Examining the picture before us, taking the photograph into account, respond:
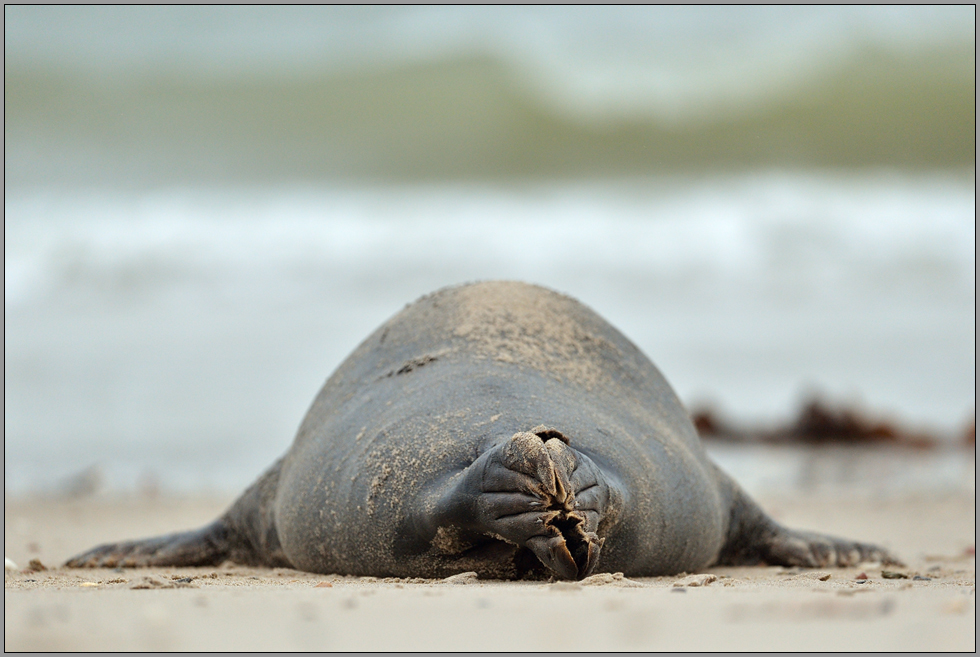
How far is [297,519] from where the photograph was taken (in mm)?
3438

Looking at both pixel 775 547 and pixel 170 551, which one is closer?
pixel 775 547

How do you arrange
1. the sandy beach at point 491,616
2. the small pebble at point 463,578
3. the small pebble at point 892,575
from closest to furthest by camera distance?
the sandy beach at point 491,616 < the small pebble at point 463,578 < the small pebble at point 892,575

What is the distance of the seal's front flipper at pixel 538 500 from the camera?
8.41 feet

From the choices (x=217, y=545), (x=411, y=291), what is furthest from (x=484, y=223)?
(x=217, y=545)

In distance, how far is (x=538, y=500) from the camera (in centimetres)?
256

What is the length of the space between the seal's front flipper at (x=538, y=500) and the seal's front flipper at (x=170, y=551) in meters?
1.91

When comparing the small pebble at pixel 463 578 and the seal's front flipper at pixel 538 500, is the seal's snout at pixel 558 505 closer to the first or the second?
the seal's front flipper at pixel 538 500

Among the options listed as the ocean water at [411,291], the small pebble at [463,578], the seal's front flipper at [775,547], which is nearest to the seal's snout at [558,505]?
the small pebble at [463,578]

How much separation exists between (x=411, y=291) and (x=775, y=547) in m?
7.63

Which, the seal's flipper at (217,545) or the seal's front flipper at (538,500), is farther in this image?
the seal's flipper at (217,545)

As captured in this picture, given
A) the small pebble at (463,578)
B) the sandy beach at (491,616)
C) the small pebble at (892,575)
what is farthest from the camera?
the small pebble at (892,575)

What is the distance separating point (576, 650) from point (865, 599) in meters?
0.73

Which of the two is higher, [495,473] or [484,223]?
[484,223]

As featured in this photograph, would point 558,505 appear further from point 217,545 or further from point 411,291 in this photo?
point 411,291
